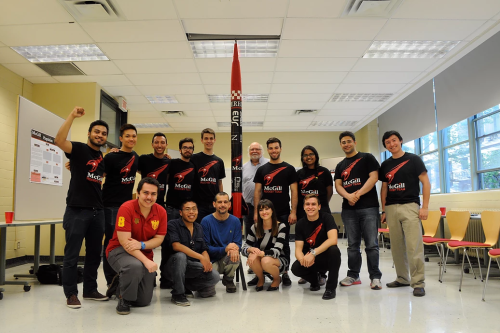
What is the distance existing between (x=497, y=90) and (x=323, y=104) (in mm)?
3040

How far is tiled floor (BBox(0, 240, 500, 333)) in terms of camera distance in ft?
7.36

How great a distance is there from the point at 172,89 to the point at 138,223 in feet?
13.0

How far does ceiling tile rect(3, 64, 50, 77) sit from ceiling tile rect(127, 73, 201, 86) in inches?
52.3

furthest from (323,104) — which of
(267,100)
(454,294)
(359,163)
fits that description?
(454,294)

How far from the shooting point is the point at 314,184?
3.55 meters

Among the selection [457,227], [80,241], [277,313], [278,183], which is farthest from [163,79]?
[457,227]

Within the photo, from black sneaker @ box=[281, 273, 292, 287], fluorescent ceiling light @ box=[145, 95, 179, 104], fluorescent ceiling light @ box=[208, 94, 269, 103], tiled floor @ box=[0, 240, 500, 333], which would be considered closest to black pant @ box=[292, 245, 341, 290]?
tiled floor @ box=[0, 240, 500, 333]

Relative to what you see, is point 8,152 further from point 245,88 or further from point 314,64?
point 314,64

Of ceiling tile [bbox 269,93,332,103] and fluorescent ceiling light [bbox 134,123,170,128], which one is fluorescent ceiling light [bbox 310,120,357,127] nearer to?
ceiling tile [bbox 269,93,332,103]

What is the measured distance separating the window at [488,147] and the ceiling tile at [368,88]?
4.68ft

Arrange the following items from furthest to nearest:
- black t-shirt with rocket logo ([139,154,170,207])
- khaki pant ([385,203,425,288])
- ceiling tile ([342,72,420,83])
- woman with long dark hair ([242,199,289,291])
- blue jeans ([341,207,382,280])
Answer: ceiling tile ([342,72,420,83]), black t-shirt with rocket logo ([139,154,170,207]), blue jeans ([341,207,382,280]), woman with long dark hair ([242,199,289,291]), khaki pant ([385,203,425,288])

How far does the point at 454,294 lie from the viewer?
312 centimetres

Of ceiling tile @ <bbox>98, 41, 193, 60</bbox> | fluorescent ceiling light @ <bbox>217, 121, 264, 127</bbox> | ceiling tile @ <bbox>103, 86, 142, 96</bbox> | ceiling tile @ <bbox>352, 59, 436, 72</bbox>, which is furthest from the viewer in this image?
fluorescent ceiling light @ <bbox>217, 121, 264, 127</bbox>

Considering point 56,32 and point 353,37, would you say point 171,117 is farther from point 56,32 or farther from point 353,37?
point 353,37
